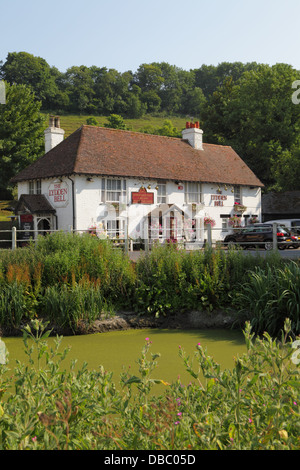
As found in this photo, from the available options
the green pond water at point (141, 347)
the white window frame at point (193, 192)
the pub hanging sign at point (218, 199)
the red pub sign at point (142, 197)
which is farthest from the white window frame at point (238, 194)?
the green pond water at point (141, 347)

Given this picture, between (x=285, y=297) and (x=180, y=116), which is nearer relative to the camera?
(x=285, y=297)

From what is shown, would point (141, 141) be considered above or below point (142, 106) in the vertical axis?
below

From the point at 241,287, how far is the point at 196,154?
2435cm

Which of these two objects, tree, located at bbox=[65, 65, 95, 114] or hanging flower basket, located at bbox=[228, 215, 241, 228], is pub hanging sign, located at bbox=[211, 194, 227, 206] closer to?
hanging flower basket, located at bbox=[228, 215, 241, 228]

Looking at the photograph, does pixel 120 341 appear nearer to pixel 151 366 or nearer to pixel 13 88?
pixel 151 366

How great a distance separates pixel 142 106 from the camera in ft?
379

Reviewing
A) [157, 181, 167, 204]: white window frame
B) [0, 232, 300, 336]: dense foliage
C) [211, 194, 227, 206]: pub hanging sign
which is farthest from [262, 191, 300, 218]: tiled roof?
[0, 232, 300, 336]: dense foliage

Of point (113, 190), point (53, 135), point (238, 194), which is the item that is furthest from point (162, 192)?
point (53, 135)

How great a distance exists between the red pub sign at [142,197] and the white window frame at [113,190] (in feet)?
2.52

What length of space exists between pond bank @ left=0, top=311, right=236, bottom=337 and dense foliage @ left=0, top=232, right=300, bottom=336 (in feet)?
0.41

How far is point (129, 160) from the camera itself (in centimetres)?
2952

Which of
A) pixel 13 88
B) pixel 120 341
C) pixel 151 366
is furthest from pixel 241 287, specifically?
pixel 13 88

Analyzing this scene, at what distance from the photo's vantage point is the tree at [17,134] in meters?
45.2
